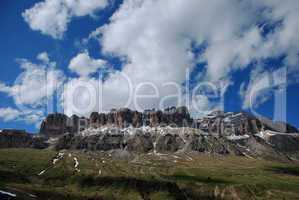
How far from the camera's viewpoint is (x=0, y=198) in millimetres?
176500

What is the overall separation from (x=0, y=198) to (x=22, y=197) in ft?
45.1

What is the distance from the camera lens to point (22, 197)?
188m

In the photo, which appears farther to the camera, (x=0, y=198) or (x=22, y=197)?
(x=22, y=197)
